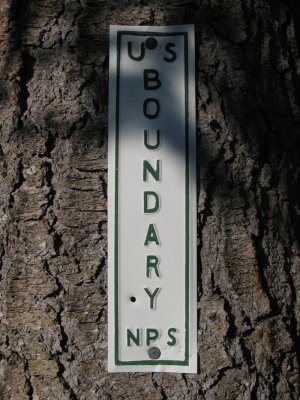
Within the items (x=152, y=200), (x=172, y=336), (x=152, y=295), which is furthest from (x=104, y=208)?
(x=172, y=336)

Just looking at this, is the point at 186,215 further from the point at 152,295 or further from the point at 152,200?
the point at 152,295

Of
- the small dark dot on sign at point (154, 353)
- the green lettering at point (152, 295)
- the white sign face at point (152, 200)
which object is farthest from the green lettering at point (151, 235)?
the small dark dot on sign at point (154, 353)

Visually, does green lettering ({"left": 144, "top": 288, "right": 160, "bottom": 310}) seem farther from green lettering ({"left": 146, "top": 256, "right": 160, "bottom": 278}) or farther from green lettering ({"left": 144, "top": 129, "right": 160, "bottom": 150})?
green lettering ({"left": 144, "top": 129, "right": 160, "bottom": 150})

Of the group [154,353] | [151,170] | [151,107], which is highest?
[151,107]

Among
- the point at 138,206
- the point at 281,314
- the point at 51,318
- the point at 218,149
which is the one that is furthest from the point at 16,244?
the point at 281,314

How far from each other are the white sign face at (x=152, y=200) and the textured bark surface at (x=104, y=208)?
0.08ft

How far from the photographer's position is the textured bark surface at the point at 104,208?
1.44 m

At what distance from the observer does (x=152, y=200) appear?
58.1 inches

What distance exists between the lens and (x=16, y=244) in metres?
1.47

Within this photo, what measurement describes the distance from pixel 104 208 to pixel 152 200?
0.36ft

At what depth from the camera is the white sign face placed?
1.45 m

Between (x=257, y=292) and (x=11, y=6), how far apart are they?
2.91 ft

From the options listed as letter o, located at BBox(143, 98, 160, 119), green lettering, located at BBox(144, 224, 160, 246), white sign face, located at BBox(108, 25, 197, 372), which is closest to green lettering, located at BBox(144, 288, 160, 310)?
white sign face, located at BBox(108, 25, 197, 372)

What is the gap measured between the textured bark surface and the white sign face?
24mm
